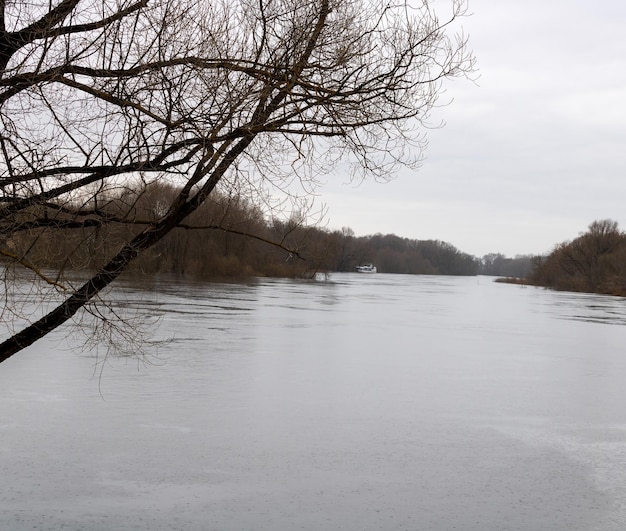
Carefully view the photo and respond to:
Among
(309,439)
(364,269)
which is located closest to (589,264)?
(364,269)

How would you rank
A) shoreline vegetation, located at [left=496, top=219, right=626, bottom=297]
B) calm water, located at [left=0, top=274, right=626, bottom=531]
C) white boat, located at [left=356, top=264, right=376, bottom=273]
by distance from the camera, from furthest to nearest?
white boat, located at [left=356, top=264, right=376, bottom=273] → shoreline vegetation, located at [left=496, top=219, right=626, bottom=297] → calm water, located at [left=0, top=274, right=626, bottom=531]

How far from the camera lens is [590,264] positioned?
63.8 metres

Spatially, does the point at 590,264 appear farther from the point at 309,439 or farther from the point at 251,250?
the point at 309,439

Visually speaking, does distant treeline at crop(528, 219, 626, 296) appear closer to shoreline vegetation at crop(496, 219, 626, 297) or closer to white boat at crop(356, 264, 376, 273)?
shoreline vegetation at crop(496, 219, 626, 297)

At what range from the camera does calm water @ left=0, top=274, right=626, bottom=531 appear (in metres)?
4.84

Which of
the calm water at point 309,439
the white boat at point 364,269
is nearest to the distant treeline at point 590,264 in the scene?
the white boat at point 364,269

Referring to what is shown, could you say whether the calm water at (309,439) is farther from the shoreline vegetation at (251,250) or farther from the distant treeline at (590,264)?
the distant treeline at (590,264)

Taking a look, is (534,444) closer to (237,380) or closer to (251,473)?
(251,473)

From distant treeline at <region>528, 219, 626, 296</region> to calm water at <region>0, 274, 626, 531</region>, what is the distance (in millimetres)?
45751

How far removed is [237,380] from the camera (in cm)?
912

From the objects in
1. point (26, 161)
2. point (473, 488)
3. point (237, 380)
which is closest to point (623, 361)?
point (237, 380)

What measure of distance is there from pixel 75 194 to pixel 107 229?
43 cm

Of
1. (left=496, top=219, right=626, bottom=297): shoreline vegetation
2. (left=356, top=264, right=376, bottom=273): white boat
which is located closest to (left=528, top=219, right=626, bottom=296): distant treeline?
(left=496, top=219, right=626, bottom=297): shoreline vegetation

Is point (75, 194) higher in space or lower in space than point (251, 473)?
higher
